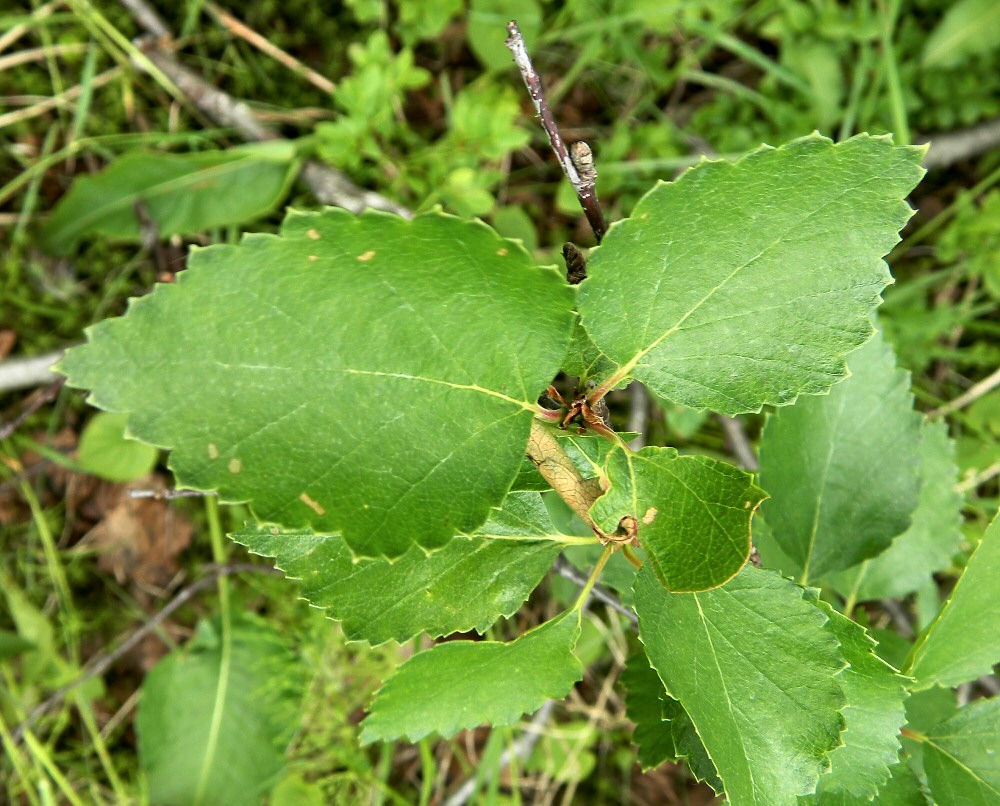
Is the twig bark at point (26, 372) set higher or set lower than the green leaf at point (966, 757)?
lower

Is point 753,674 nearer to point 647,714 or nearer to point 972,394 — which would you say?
point 647,714

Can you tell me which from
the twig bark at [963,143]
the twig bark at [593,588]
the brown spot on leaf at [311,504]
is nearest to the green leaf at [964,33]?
the twig bark at [963,143]

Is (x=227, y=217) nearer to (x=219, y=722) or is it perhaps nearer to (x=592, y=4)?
(x=592, y=4)

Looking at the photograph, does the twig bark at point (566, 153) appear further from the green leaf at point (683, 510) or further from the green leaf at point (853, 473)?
the green leaf at point (853, 473)

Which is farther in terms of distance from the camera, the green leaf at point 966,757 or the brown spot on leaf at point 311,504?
the green leaf at point 966,757

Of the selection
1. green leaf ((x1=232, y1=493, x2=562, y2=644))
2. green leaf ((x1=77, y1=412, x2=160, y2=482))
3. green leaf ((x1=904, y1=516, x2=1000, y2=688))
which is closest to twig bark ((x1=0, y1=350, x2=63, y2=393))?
green leaf ((x1=77, y1=412, x2=160, y2=482))

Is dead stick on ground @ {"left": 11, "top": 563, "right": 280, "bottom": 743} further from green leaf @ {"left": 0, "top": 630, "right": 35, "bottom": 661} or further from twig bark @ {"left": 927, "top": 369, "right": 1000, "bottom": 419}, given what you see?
twig bark @ {"left": 927, "top": 369, "right": 1000, "bottom": 419}
